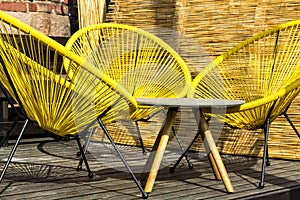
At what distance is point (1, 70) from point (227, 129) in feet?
6.02

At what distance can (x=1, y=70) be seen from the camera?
91.4 inches

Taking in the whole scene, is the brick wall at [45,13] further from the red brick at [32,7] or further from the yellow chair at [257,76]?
the yellow chair at [257,76]

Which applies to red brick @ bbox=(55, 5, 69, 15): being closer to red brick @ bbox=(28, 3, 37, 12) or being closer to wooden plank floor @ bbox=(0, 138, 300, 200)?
red brick @ bbox=(28, 3, 37, 12)

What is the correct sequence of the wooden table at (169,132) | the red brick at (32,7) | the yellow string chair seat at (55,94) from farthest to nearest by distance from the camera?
the red brick at (32,7), the wooden table at (169,132), the yellow string chair seat at (55,94)

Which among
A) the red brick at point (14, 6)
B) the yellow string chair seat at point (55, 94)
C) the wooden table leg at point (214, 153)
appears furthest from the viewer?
the red brick at point (14, 6)

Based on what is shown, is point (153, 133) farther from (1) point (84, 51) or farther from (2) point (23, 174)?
(2) point (23, 174)

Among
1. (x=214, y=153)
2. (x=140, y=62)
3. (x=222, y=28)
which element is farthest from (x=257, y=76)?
(x=214, y=153)

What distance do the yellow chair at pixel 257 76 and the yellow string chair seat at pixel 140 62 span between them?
196 millimetres

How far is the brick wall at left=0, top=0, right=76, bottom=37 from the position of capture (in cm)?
396

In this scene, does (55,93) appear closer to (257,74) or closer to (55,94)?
(55,94)

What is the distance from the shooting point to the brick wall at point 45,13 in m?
3.96

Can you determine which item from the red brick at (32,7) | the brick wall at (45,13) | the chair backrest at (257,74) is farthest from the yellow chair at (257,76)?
the red brick at (32,7)

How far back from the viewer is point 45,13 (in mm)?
4137

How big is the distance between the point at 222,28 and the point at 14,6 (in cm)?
165
